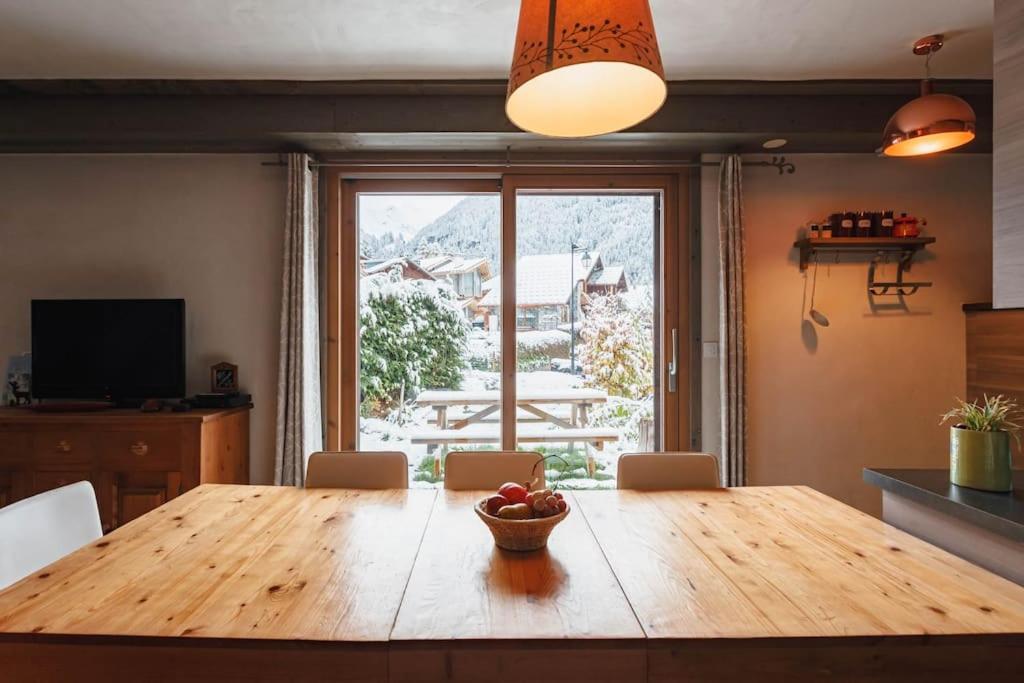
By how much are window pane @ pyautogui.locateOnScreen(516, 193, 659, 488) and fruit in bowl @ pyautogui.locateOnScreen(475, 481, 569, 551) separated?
6.77ft

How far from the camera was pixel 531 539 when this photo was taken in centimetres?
141

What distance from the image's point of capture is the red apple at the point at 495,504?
1452 millimetres

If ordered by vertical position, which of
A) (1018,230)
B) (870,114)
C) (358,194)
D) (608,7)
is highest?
(870,114)

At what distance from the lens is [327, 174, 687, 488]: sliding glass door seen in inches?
139

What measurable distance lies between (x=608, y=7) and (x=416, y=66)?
1850 mm

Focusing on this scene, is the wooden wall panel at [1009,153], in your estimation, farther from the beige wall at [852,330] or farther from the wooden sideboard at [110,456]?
the wooden sideboard at [110,456]

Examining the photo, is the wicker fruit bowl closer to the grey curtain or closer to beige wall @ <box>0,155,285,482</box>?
the grey curtain

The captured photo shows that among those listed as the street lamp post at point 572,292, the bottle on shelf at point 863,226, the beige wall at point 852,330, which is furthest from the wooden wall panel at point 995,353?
the street lamp post at point 572,292

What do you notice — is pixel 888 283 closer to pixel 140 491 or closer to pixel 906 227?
pixel 906 227

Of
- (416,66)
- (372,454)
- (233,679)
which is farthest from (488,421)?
(233,679)

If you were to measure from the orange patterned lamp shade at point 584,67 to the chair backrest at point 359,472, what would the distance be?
4.41ft

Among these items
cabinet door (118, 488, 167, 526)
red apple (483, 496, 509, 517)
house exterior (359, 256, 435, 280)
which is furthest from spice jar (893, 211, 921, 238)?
cabinet door (118, 488, 167, 526)

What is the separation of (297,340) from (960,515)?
3.04 m

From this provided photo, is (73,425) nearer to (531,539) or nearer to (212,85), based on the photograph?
(212,85)
